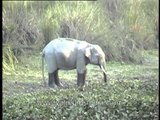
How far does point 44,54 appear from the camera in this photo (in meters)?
4.02

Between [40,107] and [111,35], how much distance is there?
4.06ft

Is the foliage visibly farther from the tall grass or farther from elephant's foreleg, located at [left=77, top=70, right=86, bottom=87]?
elephant's foreleg, located at [left=77, top=70, right=86, bottom=87]

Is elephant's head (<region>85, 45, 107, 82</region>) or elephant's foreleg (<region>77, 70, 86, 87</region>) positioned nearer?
elephant's foreleg (<region>77, 70, 86, 87</region>)

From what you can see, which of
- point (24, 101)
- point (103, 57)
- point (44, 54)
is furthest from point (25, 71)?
point (24, 101)

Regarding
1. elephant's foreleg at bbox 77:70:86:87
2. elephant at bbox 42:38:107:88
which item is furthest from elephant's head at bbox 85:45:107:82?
elephant's foreleg at bbox 77:70:86:87

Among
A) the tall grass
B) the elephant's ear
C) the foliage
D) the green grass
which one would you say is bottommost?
the green grass

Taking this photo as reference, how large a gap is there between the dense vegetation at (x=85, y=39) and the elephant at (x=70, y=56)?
0.06 meters

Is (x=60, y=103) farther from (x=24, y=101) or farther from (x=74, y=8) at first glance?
(x=74, y=8)

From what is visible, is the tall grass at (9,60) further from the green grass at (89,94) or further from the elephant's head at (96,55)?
the elephant's head at (96,55)

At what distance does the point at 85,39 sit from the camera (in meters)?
4.02

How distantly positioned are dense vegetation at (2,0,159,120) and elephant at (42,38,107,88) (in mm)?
61

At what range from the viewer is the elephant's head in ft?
12.7

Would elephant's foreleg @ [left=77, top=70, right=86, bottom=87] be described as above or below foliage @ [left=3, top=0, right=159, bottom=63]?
below

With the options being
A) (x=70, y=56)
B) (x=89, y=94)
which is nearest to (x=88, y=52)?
(x=70, y=56)
